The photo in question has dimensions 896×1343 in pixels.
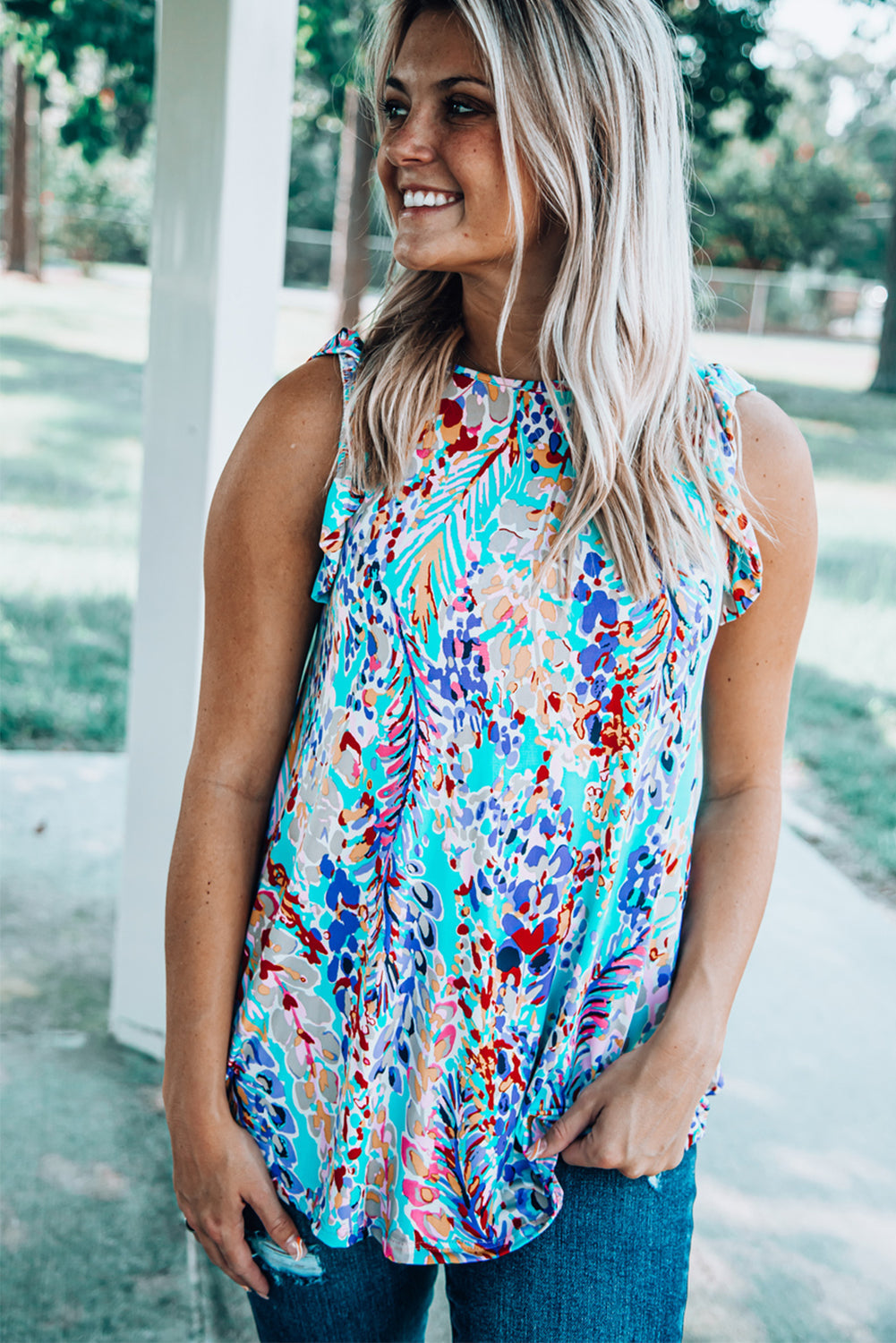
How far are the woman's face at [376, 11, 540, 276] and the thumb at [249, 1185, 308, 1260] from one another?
0.93 m

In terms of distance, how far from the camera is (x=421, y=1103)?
1236 millimetres

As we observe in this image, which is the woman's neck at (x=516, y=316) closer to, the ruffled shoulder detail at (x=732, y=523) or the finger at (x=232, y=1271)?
the ruffled shoulder detail at (x=732, y=523)

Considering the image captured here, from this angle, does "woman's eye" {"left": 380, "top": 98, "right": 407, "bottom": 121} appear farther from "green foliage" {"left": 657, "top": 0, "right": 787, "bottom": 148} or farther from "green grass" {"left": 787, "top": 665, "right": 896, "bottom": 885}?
"green foliage" {"left": 657, "top": 0, "right": 787, "bottom": 148}

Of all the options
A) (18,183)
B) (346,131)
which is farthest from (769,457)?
(18,183)

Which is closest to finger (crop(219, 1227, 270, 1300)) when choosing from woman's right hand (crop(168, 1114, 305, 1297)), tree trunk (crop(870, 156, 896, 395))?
woman's right hand (crop(168, 1114, 305, 1297))

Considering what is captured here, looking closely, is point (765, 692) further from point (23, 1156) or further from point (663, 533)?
point (23, 1156)

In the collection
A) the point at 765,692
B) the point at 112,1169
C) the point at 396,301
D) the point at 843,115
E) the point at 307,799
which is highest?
the point at 843,115

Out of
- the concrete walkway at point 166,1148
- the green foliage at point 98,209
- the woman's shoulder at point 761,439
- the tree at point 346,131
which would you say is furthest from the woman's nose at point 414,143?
the green foliage at point 98,209

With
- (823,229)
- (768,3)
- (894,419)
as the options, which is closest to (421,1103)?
(768,3)

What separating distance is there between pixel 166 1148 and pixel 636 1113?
5.78 feet

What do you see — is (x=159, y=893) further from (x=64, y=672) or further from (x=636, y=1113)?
(x=64, y=672)

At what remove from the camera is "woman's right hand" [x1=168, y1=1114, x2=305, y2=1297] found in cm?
127

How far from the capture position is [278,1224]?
127 centimetres

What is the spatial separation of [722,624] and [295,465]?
0.47 meters
